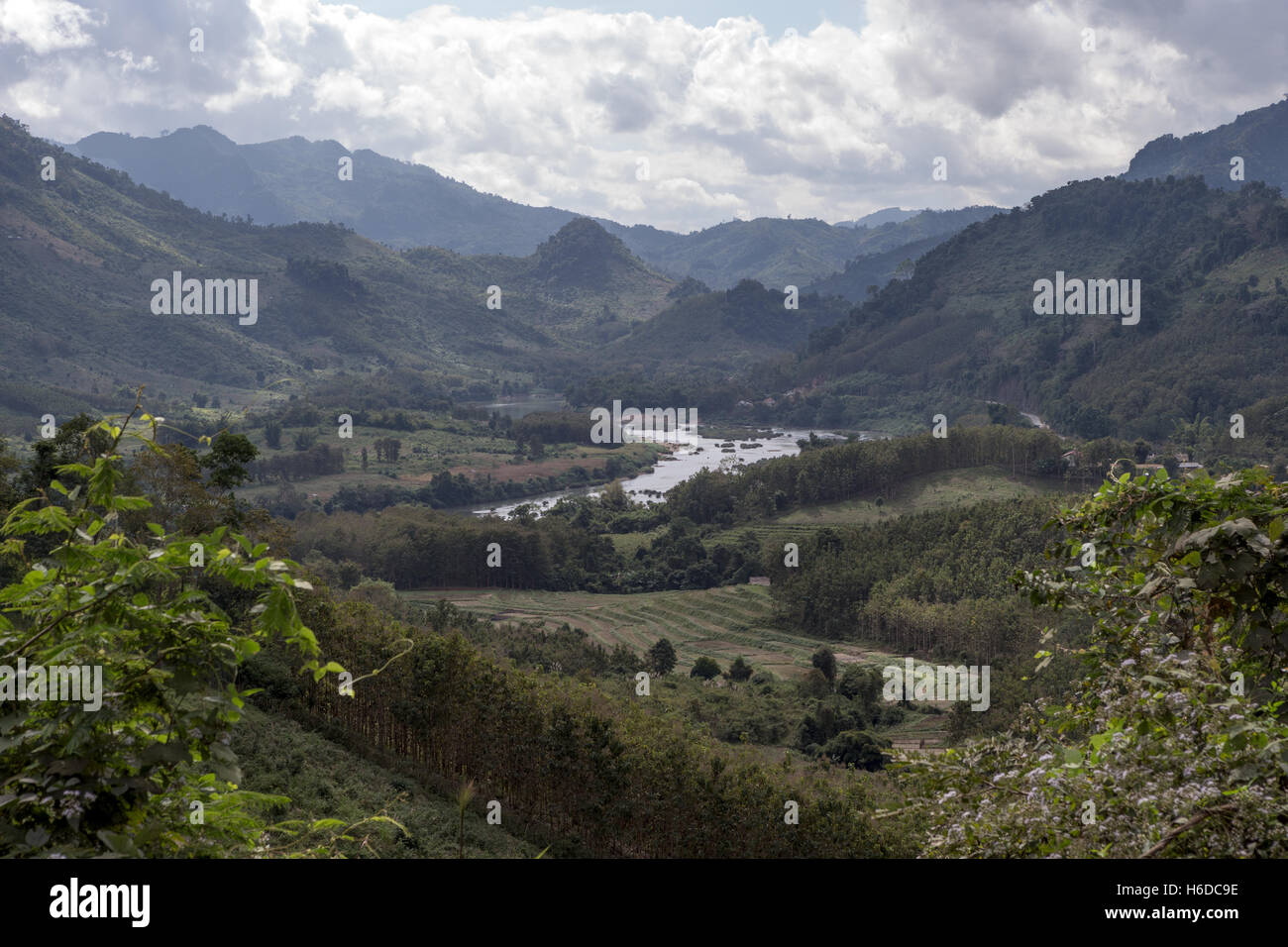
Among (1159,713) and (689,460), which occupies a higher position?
(689,460)

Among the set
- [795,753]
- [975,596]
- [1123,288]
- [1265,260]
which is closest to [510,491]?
[975,596]

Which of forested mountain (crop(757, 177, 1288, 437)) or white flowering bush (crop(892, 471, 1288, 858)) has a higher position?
forested mountain (crop(757, 177, 1288, 437))

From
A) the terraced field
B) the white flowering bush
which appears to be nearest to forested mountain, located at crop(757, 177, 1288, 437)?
the terraced field

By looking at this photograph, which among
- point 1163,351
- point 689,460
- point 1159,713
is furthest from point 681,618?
point 1163,351

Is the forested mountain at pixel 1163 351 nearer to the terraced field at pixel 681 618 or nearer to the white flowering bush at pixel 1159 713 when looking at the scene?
the terraced field at pixel 681 618

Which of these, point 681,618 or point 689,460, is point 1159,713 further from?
point 689,460

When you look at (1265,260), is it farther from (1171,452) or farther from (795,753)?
(795,753)

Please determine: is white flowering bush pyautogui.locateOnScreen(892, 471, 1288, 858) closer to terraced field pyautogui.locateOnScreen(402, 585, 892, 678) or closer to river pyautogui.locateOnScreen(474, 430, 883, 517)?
terraced field pyautogui.locateOnScreen(402, 585, 892, 678)

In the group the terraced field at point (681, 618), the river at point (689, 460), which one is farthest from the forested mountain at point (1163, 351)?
the terraced field at point (681, 618)

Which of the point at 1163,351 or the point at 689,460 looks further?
the point at 689,460
